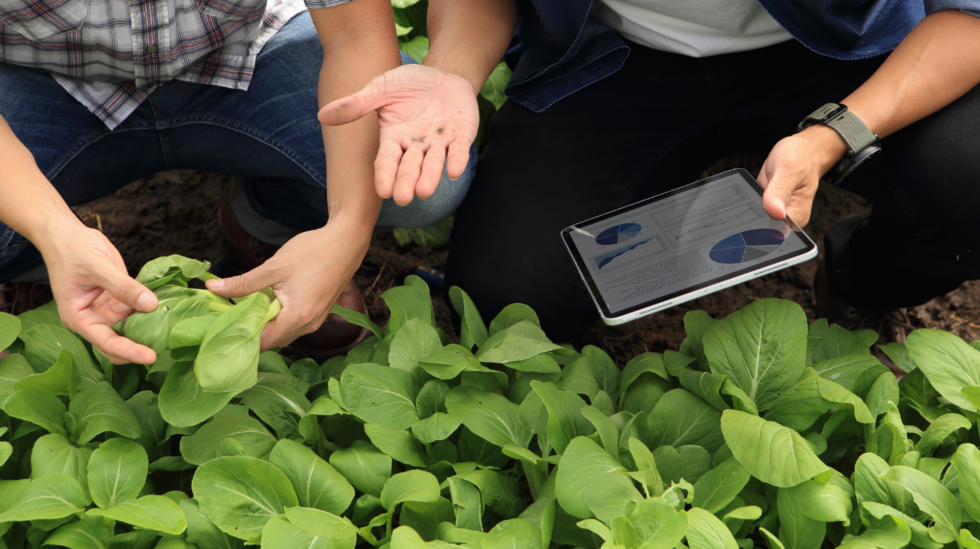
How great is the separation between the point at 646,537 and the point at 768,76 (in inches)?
39.4

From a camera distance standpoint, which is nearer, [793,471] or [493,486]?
[793,471]

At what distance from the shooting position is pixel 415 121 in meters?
1.17

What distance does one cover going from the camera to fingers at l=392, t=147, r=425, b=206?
41.5 inches

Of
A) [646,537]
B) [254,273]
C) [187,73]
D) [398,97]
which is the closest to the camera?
[646,537]

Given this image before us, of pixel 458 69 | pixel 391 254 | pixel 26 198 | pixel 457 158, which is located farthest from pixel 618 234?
pixel 26 198

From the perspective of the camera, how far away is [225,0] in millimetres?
1243

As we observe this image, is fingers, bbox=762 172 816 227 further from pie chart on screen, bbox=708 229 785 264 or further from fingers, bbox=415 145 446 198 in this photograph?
fingers, bbox=415 145 446 198

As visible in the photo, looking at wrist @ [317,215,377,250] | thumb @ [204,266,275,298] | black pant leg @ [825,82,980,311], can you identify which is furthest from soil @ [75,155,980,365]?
thumb @ [204,266,275,298]

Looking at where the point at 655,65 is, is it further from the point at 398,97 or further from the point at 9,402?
the point at 9,402

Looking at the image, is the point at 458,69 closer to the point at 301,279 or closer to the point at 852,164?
the point at 301,279

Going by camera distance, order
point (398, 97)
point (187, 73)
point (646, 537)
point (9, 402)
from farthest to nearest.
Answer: point (187, 73)
point (398, 97)
point (9, 402)
point (646, 537)

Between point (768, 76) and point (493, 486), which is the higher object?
point (768, 76)

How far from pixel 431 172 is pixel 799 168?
0.63 m

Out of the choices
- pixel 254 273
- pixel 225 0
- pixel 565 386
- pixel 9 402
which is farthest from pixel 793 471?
pixel 225 0
